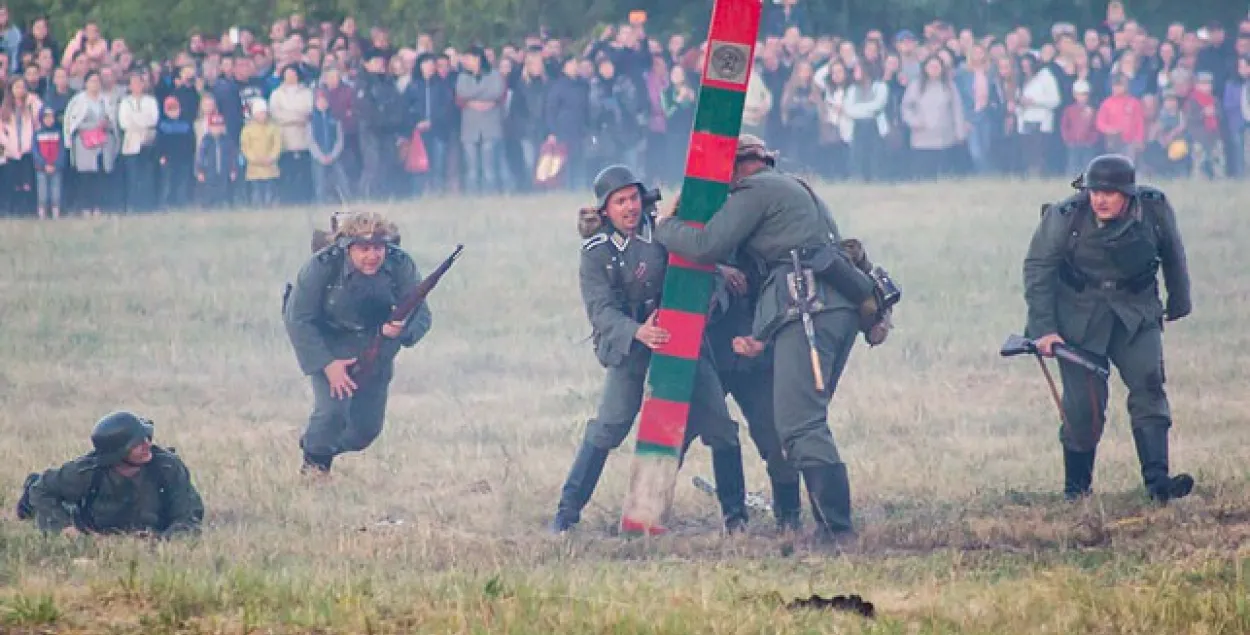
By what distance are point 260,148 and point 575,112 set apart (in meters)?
3.81

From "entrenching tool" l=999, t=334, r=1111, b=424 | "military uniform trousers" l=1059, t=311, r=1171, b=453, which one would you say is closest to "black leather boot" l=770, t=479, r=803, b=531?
"entrenching tool" l=999, t=334, r=1111, b=424

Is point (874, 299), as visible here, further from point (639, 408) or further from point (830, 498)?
point (639, 408)

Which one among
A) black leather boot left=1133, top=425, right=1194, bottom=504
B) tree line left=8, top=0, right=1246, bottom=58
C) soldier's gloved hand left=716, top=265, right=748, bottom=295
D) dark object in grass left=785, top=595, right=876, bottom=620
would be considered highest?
tree line left=8, top=0, right=1246, bottom=58

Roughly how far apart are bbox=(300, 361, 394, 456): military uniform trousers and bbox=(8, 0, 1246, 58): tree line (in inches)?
783

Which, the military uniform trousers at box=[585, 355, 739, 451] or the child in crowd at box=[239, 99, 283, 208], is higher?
the child in crowd at box=[239, 99, 283, 208]

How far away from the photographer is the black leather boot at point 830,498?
38.3 ft

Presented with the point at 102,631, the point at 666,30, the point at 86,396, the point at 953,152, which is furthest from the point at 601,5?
the point at 102,631

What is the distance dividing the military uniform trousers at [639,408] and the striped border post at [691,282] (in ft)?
0.57

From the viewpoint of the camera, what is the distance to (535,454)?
15391 millimetres

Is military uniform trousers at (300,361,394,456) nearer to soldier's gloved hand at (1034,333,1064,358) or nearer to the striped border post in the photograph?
the striped border post

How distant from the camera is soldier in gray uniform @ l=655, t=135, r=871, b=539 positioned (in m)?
11.6

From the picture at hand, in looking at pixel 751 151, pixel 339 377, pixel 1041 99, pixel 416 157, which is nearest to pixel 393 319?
pixel 339 377

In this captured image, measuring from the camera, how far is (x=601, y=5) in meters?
34.3

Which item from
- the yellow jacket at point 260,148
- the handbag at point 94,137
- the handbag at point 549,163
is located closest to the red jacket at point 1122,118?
the handbag at point 549,163
